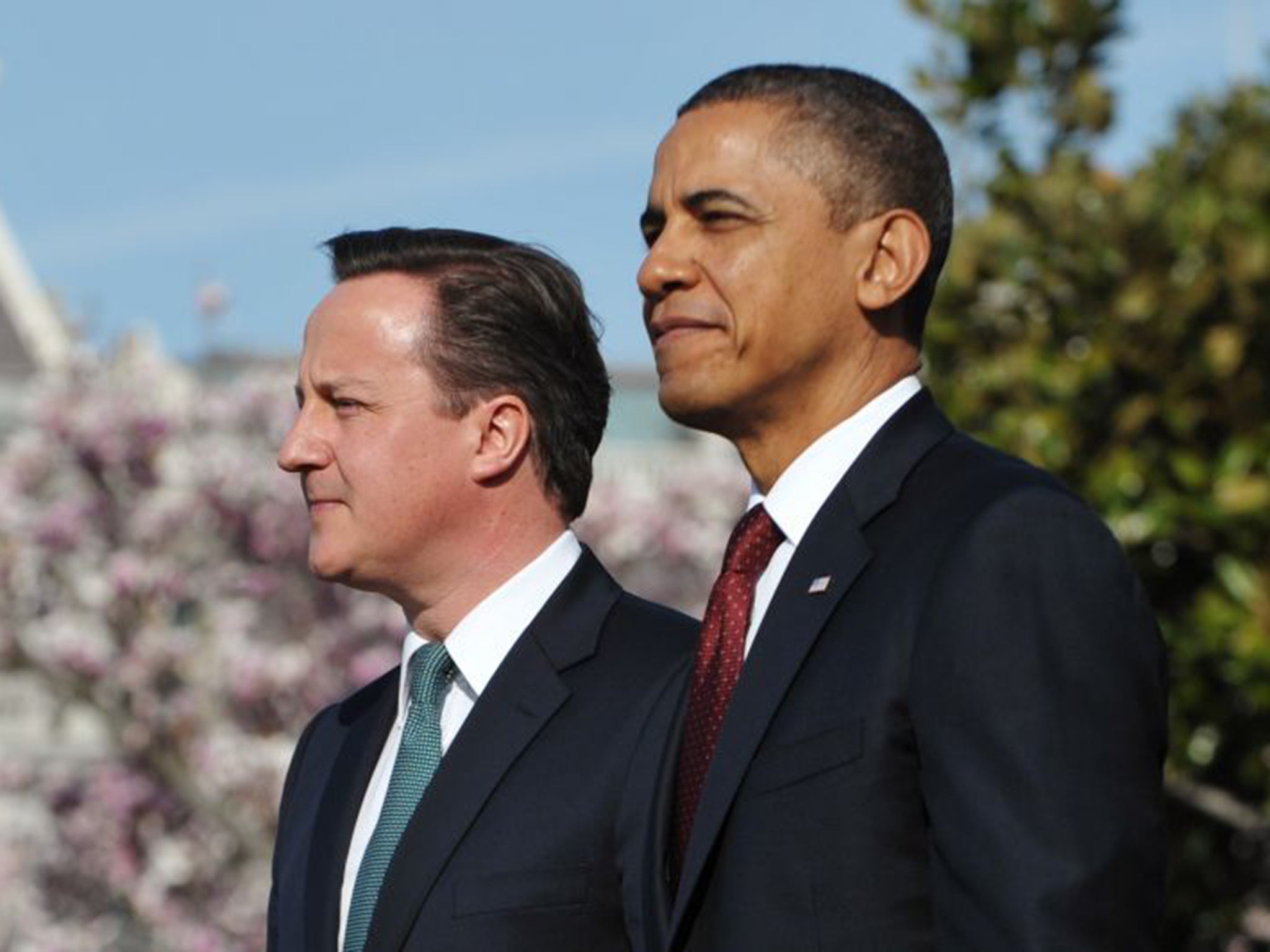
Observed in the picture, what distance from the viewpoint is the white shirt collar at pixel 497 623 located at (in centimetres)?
424

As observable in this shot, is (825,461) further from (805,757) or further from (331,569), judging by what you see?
(331,569)

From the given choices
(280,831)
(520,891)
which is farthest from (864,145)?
(280,831)

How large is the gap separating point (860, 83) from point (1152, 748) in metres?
1.15

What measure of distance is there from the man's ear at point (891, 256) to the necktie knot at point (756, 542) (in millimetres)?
353

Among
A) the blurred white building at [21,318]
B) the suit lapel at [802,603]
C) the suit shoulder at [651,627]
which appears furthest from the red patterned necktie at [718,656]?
the blurred white building at [21,318]

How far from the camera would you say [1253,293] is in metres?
9.45

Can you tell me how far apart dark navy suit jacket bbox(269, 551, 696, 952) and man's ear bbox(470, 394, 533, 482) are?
0.26 metres

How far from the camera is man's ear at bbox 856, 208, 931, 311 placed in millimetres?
3584

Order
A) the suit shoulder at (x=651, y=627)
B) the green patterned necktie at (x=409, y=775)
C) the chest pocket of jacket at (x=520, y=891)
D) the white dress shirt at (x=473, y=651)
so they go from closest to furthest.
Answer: the chest pocket of jacket at (x=520, y=891), the green patterned necktie at (x=409, y=775), the white dress shirt at (x=473, y=651), the suit shoulder at (x=651, y=627)

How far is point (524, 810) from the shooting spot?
4074 mm

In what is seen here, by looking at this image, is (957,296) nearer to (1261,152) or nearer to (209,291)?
(1261,152)

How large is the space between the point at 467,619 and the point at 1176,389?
5745mm

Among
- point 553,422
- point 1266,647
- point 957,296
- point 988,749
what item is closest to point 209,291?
point 957,296

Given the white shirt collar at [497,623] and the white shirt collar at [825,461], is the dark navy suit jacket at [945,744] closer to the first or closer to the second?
the white shirt collar at [825,461]
